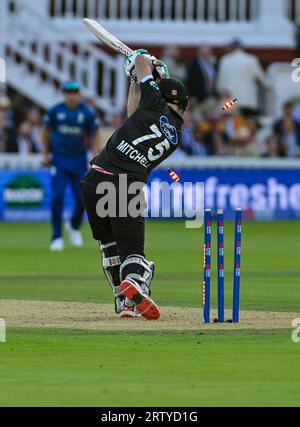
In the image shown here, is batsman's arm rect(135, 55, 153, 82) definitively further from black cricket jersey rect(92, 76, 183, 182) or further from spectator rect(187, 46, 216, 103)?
spectator rect(187, 46, 216, 103)

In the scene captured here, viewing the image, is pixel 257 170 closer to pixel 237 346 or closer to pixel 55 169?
pixel 55 169

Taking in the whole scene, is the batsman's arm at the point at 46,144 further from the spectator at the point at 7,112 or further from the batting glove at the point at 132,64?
the batting glove at the point at 132,64

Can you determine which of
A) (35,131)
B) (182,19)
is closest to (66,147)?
(35,131)

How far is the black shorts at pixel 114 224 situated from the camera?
11.7 metres

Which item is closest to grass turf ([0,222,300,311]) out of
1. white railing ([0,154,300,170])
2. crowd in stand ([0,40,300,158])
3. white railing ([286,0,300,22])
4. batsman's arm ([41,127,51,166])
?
batsman's arm ([41,127,51,166])

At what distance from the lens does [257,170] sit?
87.6ft

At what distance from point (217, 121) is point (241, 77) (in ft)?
6.72

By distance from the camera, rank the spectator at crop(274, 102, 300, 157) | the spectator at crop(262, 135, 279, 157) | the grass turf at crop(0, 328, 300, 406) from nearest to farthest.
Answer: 1. the grass turf at crop(0, 328, 300, 406)
2. the spectator at crop(262, 135, 279, 157)
3. the spectator at crop(274, 102, 300, 157)

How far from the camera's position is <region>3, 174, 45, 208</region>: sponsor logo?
25547mm

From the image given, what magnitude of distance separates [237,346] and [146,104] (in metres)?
2.33

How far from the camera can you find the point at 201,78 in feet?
94.1

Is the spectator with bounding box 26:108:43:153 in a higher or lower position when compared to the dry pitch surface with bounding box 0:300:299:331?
higher

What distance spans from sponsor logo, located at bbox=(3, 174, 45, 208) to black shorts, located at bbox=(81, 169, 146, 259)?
44.6 ft

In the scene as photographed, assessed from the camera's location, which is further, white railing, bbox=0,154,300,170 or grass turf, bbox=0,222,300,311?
white railing, bbox=0,154,300,170
